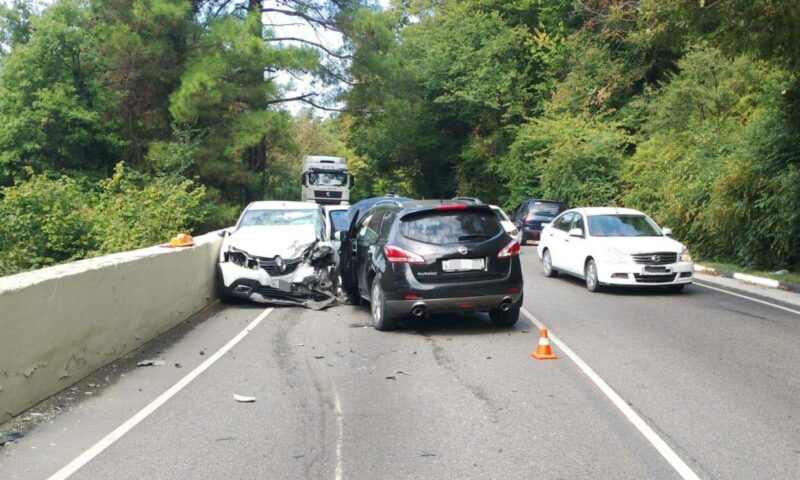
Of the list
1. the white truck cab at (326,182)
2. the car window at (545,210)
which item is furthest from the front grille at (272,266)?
the white truck cab at (326,182)

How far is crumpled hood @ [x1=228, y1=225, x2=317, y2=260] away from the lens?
481 inches

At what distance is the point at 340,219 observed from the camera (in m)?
21.0

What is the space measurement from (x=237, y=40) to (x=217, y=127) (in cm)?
399

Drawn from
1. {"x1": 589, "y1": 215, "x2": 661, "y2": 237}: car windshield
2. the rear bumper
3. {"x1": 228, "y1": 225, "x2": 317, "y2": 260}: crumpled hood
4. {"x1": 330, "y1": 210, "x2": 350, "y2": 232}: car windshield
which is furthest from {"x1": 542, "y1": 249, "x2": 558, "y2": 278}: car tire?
the rear bumper

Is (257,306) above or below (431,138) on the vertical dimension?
below

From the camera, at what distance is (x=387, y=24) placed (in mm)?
33688

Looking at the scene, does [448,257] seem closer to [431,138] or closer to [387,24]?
[387,24]

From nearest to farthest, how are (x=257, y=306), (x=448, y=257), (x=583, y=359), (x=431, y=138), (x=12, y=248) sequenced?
1. (x=583, y=359)
2. (x=448, y=257)
3. (x=257, y=306)
4. (x=12, y=248)
5. (x=431, y=138)

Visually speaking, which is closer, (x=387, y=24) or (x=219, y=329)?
(x=219, y=329)

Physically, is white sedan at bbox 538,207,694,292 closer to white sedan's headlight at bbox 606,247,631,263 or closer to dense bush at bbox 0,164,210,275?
white sedan's headlight at bbox 606,247,631,263

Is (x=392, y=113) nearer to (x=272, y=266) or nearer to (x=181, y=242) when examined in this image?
(x=272, y=266)

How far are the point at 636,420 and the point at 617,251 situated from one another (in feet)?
26.2

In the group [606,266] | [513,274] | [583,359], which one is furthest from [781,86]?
[583,359]

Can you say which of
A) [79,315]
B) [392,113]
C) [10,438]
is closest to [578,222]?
[79,315]
